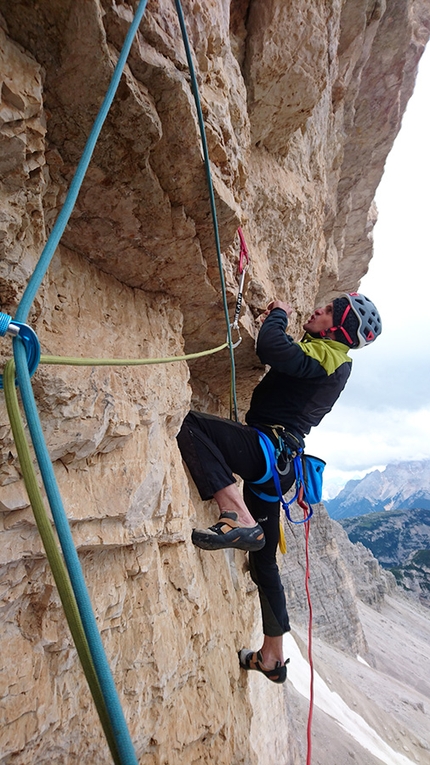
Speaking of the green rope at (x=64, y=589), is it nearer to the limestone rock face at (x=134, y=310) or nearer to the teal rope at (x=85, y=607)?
the teal rope at (x=85, y=607)

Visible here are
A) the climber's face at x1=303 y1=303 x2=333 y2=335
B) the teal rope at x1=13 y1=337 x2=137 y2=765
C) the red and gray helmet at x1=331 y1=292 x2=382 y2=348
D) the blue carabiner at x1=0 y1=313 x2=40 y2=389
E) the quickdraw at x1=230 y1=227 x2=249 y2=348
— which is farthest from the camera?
the climber's face at x1=303 y1=303 x2=333 y2=335

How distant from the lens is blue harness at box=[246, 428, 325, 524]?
3008 mm

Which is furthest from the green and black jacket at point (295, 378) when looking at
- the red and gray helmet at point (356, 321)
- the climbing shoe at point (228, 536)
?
the climbing shoe at point (228, 536)

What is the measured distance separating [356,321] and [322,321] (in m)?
0.31

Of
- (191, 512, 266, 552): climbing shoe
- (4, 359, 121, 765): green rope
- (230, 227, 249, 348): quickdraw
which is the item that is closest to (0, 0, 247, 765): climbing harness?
(4, 359, 121, 765): green rope

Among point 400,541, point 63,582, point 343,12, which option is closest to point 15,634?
point 63,582

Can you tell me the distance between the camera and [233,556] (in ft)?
12.5

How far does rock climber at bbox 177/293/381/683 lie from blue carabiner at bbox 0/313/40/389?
206 centimetres

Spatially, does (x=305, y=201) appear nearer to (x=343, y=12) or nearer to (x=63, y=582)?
(x=343, y=12)

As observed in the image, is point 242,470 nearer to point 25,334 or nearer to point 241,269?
point 241,269

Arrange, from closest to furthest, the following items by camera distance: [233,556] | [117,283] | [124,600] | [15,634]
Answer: [15,634] → [124,600] → [117,283] → [233,556]

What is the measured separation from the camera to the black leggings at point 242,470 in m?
2.94

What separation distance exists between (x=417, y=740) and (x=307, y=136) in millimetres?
21425

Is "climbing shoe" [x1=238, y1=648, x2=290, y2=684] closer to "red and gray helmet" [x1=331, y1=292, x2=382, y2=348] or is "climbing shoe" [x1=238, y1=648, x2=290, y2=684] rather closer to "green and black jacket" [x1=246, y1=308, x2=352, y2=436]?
"green and black jacket" [x1=246, y1=308, x2=352, y2=436]
